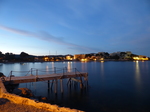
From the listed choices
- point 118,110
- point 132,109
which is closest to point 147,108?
point 132,109

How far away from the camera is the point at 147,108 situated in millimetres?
12305

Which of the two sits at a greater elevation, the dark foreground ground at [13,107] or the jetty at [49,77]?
the jetty at [49,77]

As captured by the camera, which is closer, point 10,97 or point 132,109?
point 10,97

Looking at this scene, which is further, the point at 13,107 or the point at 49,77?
the point at 49,77

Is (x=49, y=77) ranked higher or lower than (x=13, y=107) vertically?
higher

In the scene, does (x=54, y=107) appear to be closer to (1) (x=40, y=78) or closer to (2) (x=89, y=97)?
(1) (x=40, y=78)

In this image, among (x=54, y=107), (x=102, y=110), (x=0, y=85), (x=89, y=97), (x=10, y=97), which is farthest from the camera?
(x=89, y=97)

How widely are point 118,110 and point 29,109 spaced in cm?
943

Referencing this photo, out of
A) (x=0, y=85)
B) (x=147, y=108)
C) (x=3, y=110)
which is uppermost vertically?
(x=0, y=85)

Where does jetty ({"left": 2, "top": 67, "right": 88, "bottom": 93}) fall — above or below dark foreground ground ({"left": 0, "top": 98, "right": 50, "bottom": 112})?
above

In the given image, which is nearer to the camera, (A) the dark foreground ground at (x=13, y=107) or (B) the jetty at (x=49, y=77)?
(A) the dark foreground ground at (x=13, y=107)

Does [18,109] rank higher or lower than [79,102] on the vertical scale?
higher

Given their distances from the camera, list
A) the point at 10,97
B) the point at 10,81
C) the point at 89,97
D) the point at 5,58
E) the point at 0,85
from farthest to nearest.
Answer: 1. the point at 5,58
2. the point at 89,97
3. the point at 10,81
4. the point at 0,85
5. the point at 10,97

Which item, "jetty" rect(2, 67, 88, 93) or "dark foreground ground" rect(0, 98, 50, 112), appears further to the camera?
"jetty" rect(2, 67, 88, 93)
